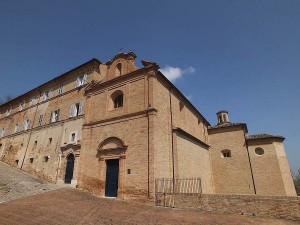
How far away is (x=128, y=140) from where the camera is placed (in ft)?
45.5

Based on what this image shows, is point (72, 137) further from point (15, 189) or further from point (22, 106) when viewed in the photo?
point (22, 106)

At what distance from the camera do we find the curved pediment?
14.1 meters

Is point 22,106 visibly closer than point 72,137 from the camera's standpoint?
No

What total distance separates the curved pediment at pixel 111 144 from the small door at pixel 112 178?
37.5 inches

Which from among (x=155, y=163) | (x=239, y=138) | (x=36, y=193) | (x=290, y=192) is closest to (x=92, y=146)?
(x=36, y=193)

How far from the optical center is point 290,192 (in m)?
19.3

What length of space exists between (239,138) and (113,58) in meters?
16.0

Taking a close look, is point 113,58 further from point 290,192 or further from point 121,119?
point 290,192

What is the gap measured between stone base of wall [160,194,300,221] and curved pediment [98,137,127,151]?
17.1ft

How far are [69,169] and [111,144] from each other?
5109 mm

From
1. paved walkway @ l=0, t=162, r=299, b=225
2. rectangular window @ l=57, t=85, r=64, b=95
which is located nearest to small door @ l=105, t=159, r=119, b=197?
paved walkway @ l=0, t=162, r=299, b=225

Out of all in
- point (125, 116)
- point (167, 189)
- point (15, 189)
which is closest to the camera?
point (167, 189)

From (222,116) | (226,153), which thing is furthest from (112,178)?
(222,116)

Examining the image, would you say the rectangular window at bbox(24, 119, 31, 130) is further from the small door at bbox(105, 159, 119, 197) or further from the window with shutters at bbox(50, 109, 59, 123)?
the small door at bbox(105, 159, 119, 197)
